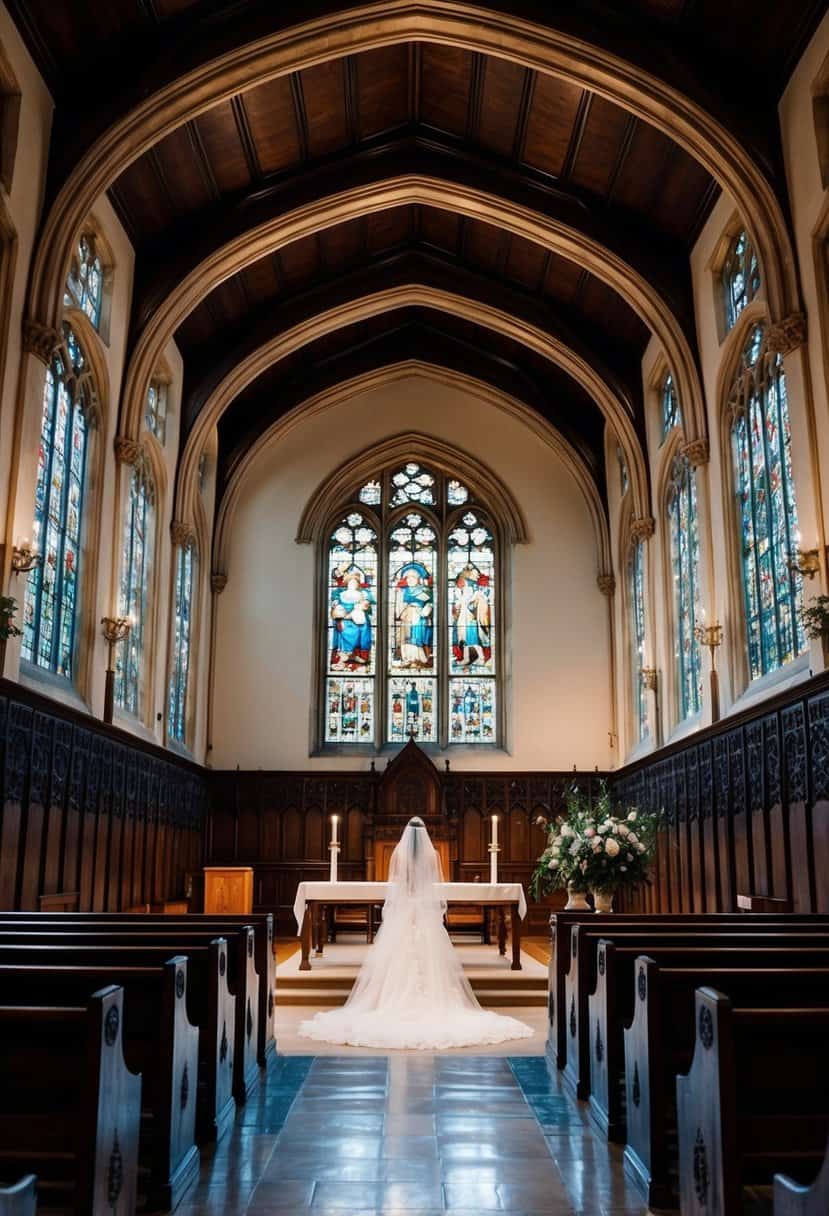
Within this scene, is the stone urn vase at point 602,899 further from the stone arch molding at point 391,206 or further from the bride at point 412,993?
the stone arch molding at point 391,206

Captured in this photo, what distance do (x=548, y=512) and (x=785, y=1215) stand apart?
17.7 metres

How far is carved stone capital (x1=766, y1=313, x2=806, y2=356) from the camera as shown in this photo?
11039 mm

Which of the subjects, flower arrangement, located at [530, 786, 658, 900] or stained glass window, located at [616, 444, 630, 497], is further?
stained glass window, located at [616, 444, 630, 497]

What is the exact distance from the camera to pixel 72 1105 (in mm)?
4164

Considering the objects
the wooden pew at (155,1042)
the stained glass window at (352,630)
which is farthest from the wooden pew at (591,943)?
the stained glass window at (352,630)

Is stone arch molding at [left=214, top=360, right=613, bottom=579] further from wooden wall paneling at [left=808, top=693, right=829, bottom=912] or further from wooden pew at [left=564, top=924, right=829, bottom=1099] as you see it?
wooden pew at [left=564, top=924, right=829, bottom=1099]

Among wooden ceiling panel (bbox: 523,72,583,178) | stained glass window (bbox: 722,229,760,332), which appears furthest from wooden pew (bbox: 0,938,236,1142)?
wooden ceiling panel (bbox: 523,72,583,178)

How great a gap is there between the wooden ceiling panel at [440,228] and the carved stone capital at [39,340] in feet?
23.3

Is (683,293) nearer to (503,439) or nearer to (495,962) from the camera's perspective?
A: (503,439)

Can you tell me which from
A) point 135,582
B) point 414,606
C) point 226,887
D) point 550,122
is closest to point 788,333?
point 550,122

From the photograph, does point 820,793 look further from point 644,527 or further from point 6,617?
point 644,527

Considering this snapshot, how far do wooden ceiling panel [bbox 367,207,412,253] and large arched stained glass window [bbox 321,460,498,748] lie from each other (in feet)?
14.6

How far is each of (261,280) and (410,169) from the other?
3142 millimetres

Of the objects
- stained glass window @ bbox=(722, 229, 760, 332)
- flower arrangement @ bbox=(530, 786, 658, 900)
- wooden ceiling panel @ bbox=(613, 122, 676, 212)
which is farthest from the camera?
wooden ceiling panel @ bbox=(613, 122, 676, 212)
